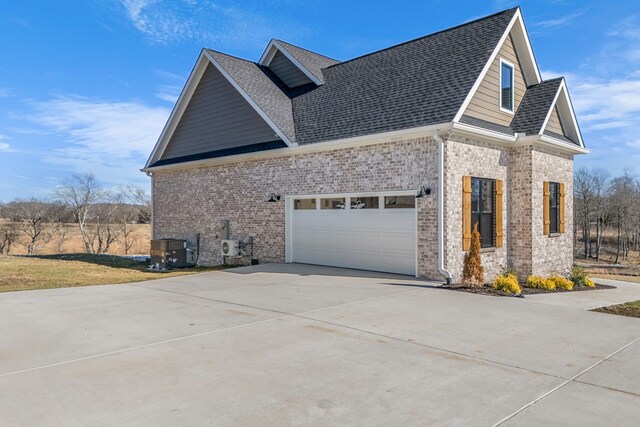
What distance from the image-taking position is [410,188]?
451 inches

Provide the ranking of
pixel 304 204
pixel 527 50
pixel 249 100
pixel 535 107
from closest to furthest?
pixel 535 107
pixel 527 50
pixel 304 204
pixel 249 100

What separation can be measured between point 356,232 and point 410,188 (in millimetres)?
2238

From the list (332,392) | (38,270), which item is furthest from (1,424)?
(38,270)

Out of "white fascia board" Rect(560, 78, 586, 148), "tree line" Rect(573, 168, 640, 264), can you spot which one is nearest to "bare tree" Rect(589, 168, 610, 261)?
"tree line" Rect(573, 168, 640, 264)

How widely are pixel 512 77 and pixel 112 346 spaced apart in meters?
12.9

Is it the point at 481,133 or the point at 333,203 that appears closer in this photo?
the point at 481,133

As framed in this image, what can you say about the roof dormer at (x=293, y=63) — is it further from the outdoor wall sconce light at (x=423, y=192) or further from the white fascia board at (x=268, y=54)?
the outdoor wall sconce light at (x=423, y=192)

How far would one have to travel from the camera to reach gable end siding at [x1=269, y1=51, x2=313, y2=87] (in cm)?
1797

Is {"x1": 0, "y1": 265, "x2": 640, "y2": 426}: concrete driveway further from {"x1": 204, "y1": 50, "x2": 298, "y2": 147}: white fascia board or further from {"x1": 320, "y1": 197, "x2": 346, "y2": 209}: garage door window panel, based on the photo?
{"x1": 204, "y1": 50, "x2": 298, "y2": 147}: white fascia board

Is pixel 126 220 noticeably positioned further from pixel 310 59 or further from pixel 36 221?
pixel 310 59

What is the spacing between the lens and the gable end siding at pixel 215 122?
15969 mm

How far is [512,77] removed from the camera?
13547 millimetres

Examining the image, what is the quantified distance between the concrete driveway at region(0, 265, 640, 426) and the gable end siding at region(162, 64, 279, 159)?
839 centimetres

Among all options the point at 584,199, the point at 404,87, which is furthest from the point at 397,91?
the point at 584,199
